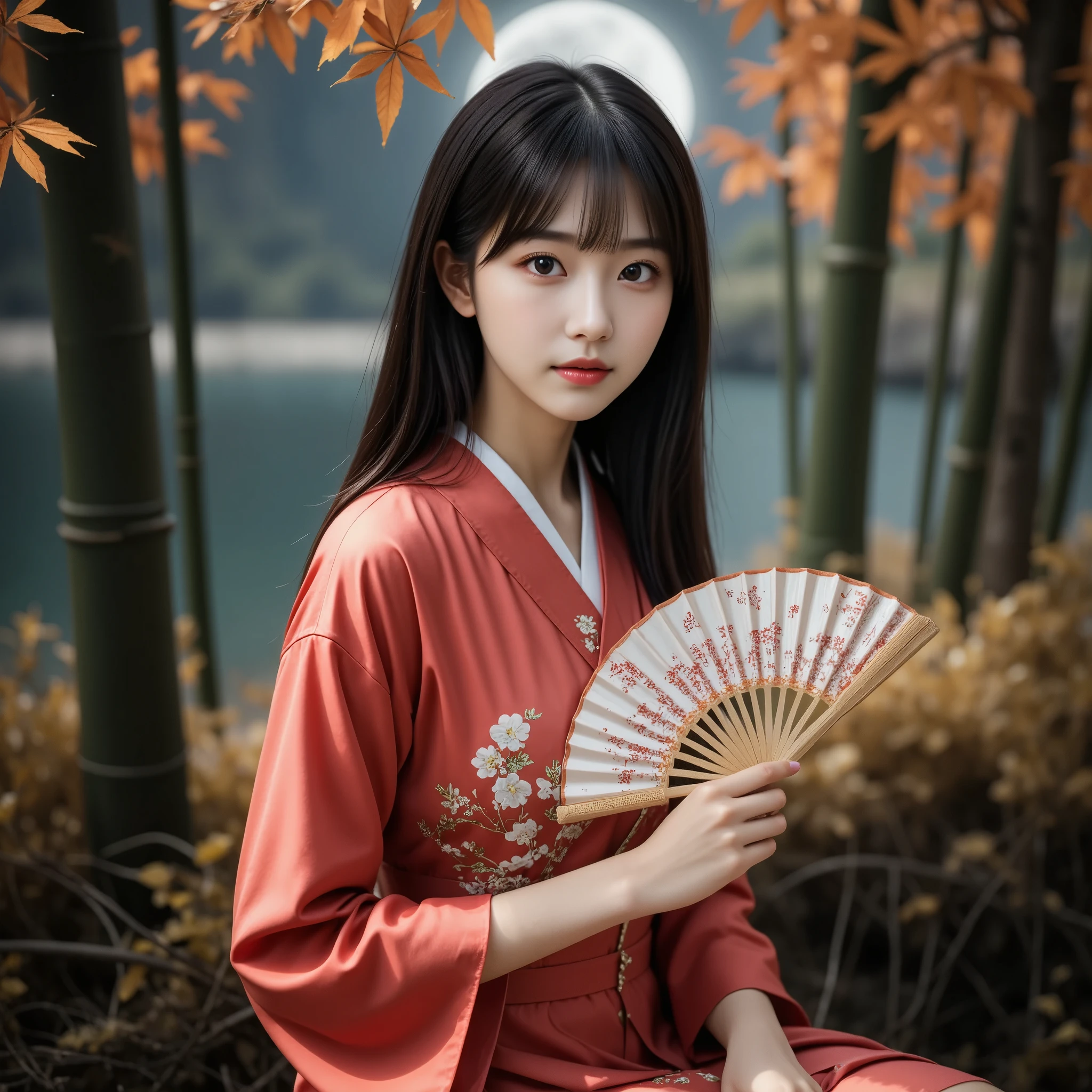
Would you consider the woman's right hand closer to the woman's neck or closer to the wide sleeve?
the wide sleeve

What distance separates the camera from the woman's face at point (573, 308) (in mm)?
1128

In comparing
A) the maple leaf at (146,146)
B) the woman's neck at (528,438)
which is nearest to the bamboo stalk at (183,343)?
the maple leaf at (146,146)

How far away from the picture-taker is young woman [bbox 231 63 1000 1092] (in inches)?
40.8

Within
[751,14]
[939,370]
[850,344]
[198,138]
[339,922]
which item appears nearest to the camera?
[339,922]

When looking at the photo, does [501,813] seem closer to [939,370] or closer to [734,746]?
[734,746]

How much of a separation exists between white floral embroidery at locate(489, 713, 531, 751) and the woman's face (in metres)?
0.34

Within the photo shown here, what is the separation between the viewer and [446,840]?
1.14m

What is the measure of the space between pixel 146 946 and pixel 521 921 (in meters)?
1.05

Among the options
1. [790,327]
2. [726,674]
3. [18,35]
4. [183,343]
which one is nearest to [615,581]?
[726,674]

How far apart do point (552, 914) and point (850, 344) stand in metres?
1.68

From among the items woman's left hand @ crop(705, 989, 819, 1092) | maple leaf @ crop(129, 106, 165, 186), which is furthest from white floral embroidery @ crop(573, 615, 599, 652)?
maple leaf @ crop(129, 106, 165, 186)

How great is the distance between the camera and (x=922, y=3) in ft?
7.63

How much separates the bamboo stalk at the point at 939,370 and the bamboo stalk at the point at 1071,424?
358 millimetres

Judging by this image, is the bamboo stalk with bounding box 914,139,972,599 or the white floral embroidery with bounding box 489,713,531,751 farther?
the bamboo stalk with bounding box 914,139,972,599
